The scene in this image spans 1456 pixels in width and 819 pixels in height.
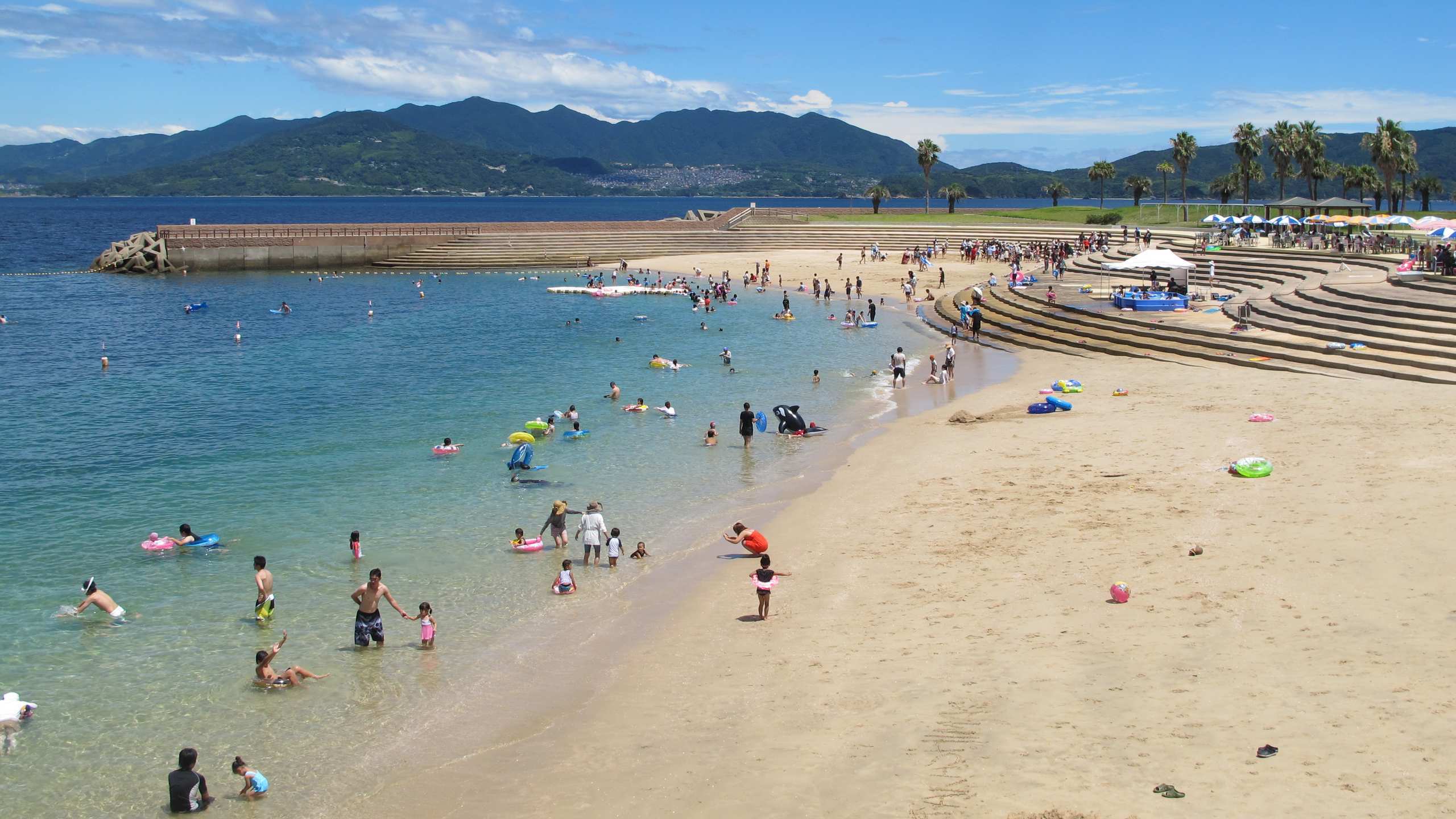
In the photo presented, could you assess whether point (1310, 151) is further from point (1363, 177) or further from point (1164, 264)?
point (1164, 264)

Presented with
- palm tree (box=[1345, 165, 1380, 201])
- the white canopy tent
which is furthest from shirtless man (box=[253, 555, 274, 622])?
palm tree (box=[1345, 165, 1380, 201])

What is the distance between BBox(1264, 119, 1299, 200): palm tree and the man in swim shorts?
231ft

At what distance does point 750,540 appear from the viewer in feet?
59.5

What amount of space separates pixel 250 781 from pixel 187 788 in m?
0.59

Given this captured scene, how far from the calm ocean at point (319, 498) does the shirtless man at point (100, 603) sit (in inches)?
12.7

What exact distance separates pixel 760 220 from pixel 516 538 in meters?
72.8

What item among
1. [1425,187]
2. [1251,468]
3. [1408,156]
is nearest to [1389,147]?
[1408,156]

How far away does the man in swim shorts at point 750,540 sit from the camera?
18078 millimetres

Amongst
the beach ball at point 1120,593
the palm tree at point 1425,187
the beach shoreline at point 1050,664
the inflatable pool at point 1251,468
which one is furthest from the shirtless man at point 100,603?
the palm tree at point 1425,187

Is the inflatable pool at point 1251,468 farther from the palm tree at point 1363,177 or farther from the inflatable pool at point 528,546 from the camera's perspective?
the palm tree at point 1363,177

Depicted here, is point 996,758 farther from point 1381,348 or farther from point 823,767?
point 1381,348

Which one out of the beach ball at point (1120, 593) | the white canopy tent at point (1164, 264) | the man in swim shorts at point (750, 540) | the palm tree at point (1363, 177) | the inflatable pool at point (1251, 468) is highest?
the palm tree at point (1363, 177)

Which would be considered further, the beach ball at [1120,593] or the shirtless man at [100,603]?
the shirtless man at [100,603]

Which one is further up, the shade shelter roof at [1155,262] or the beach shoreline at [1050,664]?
the shade shelter roof at [1155,262]
